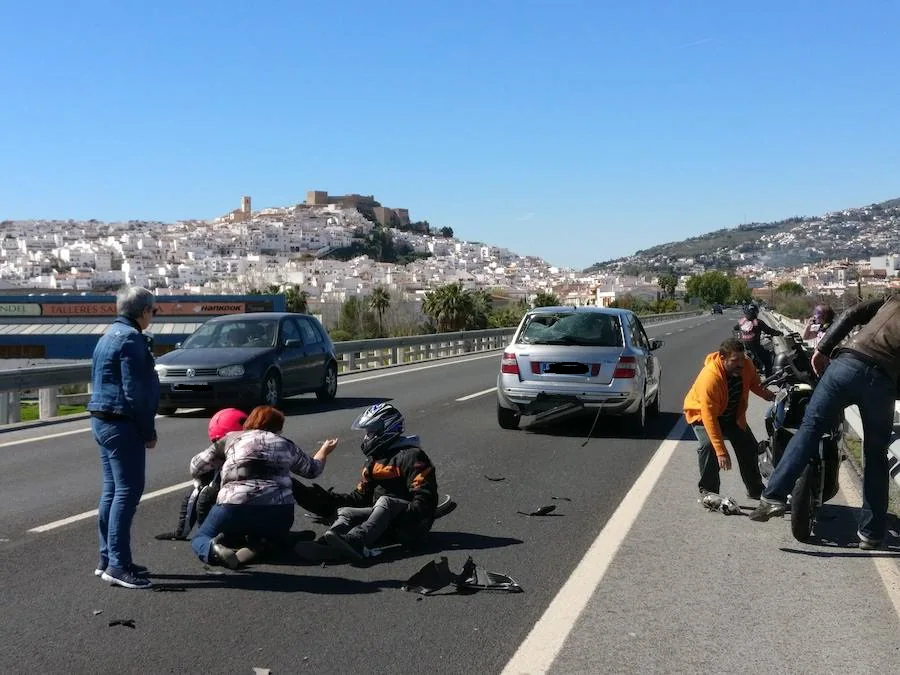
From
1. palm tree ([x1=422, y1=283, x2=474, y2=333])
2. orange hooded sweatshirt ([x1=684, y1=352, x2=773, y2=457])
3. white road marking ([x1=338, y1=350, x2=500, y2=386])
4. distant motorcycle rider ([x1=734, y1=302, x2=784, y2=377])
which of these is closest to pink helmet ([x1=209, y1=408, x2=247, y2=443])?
orange hooded sweatshirt ([x1=684, y1=352, x2=773, y2=457])

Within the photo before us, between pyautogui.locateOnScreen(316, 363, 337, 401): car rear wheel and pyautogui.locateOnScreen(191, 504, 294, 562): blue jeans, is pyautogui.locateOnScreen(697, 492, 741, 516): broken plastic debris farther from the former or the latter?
pyautogui.locateOnScreen(316, 363, 337, 401): car rear wheel

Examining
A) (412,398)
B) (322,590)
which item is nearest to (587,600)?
(322,590)

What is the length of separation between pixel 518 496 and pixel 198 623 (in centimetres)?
395

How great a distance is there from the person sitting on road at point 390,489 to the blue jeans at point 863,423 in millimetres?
2330

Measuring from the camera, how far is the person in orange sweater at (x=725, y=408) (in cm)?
783

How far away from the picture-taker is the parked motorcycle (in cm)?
676

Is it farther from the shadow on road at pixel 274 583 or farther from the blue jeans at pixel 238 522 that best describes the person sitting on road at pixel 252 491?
the shadow on road at pixel 274 583

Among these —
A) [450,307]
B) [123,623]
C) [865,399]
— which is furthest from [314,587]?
[450,307]

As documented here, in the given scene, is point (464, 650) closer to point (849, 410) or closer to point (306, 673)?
point (306, 673)

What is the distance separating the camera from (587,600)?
5512mm

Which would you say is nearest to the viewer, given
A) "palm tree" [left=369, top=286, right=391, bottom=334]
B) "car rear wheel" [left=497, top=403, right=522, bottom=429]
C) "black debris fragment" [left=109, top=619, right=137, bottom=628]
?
"black debris fragment" [left=109, top=619, right=137, bottom=628]

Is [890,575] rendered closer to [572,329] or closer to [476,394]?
[572,329]

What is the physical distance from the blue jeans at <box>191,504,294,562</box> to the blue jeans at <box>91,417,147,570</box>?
0.49 m

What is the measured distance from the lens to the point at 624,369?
12.5 m
